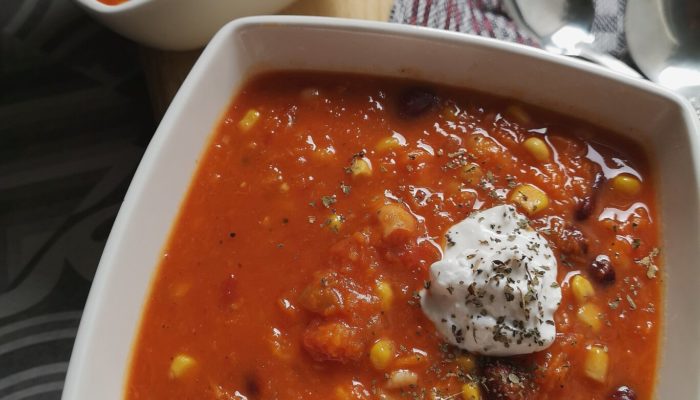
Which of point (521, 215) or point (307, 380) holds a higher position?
point (521, 215)

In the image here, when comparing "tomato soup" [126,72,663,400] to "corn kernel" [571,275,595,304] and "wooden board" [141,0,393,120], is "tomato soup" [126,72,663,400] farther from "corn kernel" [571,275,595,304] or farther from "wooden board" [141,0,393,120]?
"wooden board" [141,0,393,120]

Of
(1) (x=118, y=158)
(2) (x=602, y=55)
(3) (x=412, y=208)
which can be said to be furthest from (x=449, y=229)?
(1) (x=118, y=158)

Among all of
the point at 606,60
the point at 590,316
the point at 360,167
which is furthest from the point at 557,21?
the point at 590,316

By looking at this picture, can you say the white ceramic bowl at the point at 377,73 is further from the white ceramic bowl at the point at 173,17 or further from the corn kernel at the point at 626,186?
the white ceramic bowl at the point at 173,17

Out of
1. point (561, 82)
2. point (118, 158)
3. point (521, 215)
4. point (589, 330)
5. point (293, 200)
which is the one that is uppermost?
point (561, 82)

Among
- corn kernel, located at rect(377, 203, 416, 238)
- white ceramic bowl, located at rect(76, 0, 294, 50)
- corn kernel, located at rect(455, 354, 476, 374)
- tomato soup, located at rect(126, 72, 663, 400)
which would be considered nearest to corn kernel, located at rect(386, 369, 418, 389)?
tomato soup, located at rect(126, 72, 663, 400)

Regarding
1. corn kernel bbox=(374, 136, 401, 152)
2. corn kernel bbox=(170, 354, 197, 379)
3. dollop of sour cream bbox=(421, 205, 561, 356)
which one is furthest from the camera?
corn kernel bbox=(374, 136, 401, 152)

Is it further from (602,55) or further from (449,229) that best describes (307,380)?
(602,55)
